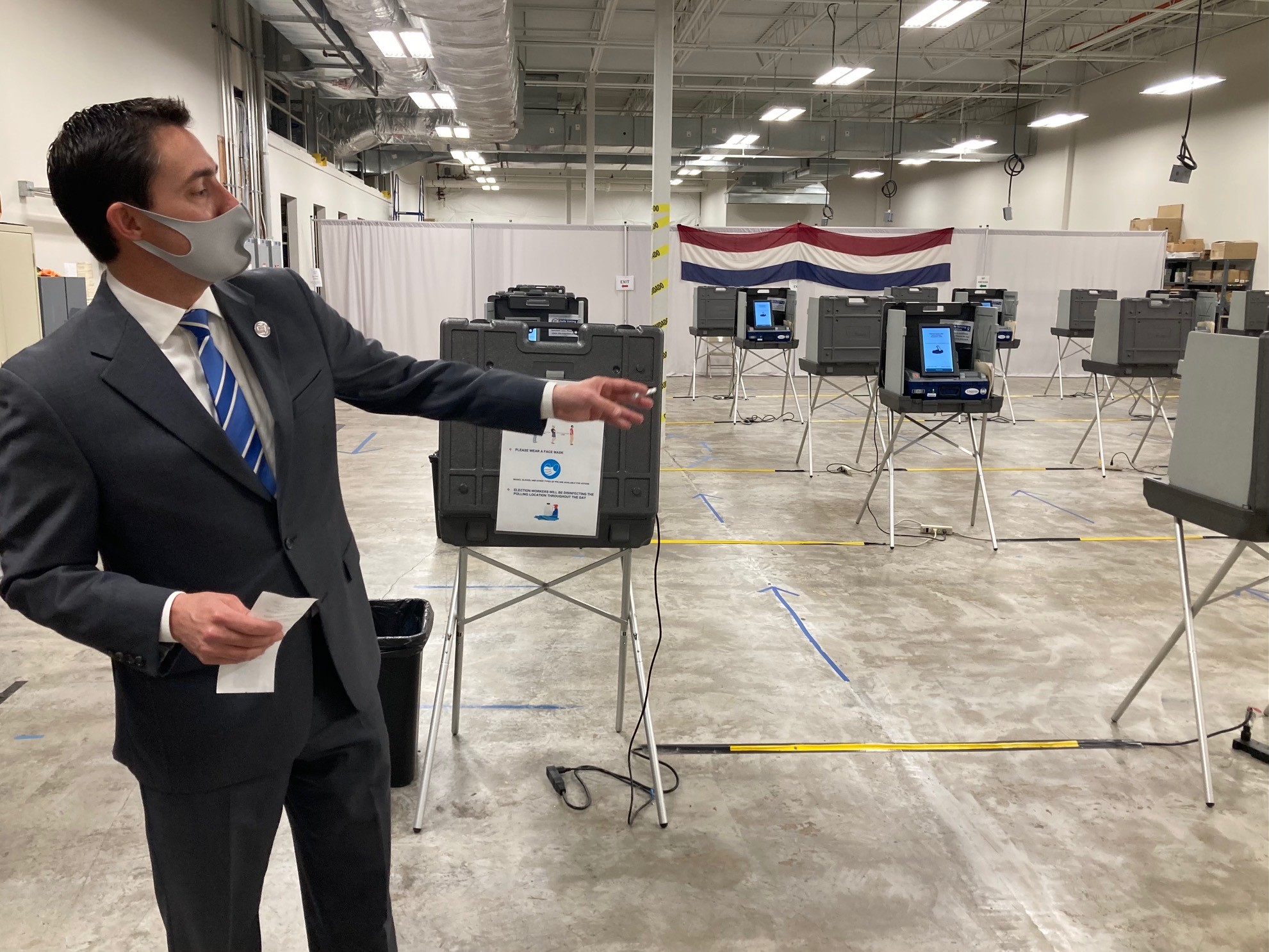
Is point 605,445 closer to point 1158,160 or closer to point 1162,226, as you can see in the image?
point 1162,226

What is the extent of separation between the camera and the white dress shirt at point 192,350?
1.17m

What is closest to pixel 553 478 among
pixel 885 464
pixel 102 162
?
pixel 102 162

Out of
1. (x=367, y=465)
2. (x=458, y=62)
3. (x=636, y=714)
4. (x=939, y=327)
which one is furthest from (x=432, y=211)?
(x=636, y=714)

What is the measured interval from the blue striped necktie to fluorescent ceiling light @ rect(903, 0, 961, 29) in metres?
9.15

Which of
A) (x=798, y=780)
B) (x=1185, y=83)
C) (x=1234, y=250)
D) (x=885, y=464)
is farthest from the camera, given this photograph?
(x=1234, y=250)

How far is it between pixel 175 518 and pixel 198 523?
0.09 feet

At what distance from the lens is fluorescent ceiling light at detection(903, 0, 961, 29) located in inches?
337

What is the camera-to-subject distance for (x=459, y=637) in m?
2.92

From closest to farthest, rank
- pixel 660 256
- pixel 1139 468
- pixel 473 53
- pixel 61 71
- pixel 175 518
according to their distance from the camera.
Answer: pixel 175 518, pixel 61 71, pixel 660 256, pixel 1139 468, pixel 473 53

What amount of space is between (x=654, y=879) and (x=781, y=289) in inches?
350

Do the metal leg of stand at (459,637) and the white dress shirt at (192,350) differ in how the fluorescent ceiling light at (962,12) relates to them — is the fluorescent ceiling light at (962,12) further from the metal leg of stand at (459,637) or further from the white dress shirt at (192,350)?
the white dress shirt at (192,350)

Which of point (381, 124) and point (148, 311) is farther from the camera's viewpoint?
point (381, 124)

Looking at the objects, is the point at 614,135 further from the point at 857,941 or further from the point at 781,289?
the point at 857,941

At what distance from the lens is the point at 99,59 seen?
7.06m
